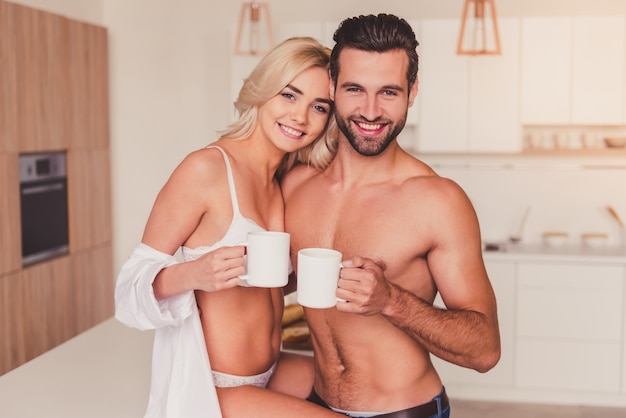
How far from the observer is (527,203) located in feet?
17.4

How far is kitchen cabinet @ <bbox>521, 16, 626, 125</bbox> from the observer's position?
4.71 metres

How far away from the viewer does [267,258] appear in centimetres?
160

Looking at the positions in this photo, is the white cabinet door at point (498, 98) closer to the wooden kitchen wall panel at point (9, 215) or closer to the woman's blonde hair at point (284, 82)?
the wooden kitchen wall panel at point (9, 215)

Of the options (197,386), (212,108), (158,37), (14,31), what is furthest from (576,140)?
(197,386)

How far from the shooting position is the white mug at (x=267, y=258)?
159 cm

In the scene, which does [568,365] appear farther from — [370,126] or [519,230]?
[370,126]

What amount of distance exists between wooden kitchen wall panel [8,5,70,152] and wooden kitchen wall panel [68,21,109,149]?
0.12 metres

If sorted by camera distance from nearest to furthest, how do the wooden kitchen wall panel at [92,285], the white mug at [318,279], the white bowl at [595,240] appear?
1. the white mug at [318,279]
2. the white bowl at [595,240]
3. the wooden kitchen wall panel at [92,285]

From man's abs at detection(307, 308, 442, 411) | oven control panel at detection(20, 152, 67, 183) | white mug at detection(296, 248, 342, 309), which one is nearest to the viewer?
white mug at detection(296, 248, 342, 309)

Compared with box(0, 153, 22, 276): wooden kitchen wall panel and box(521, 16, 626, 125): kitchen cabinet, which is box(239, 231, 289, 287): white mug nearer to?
box(0, 153, 22, 276): wooden kitchen wall panel

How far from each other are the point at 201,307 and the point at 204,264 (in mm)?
370

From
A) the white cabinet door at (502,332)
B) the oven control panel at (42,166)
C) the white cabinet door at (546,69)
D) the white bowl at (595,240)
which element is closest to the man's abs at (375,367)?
the white cabinet door at (502,332)

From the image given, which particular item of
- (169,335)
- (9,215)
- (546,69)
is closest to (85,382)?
(169,335)

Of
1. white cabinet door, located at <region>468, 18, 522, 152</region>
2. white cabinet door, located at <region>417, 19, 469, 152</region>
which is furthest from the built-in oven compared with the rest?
white cabinet door, located at <region>468, 18, 522, 152</region>
